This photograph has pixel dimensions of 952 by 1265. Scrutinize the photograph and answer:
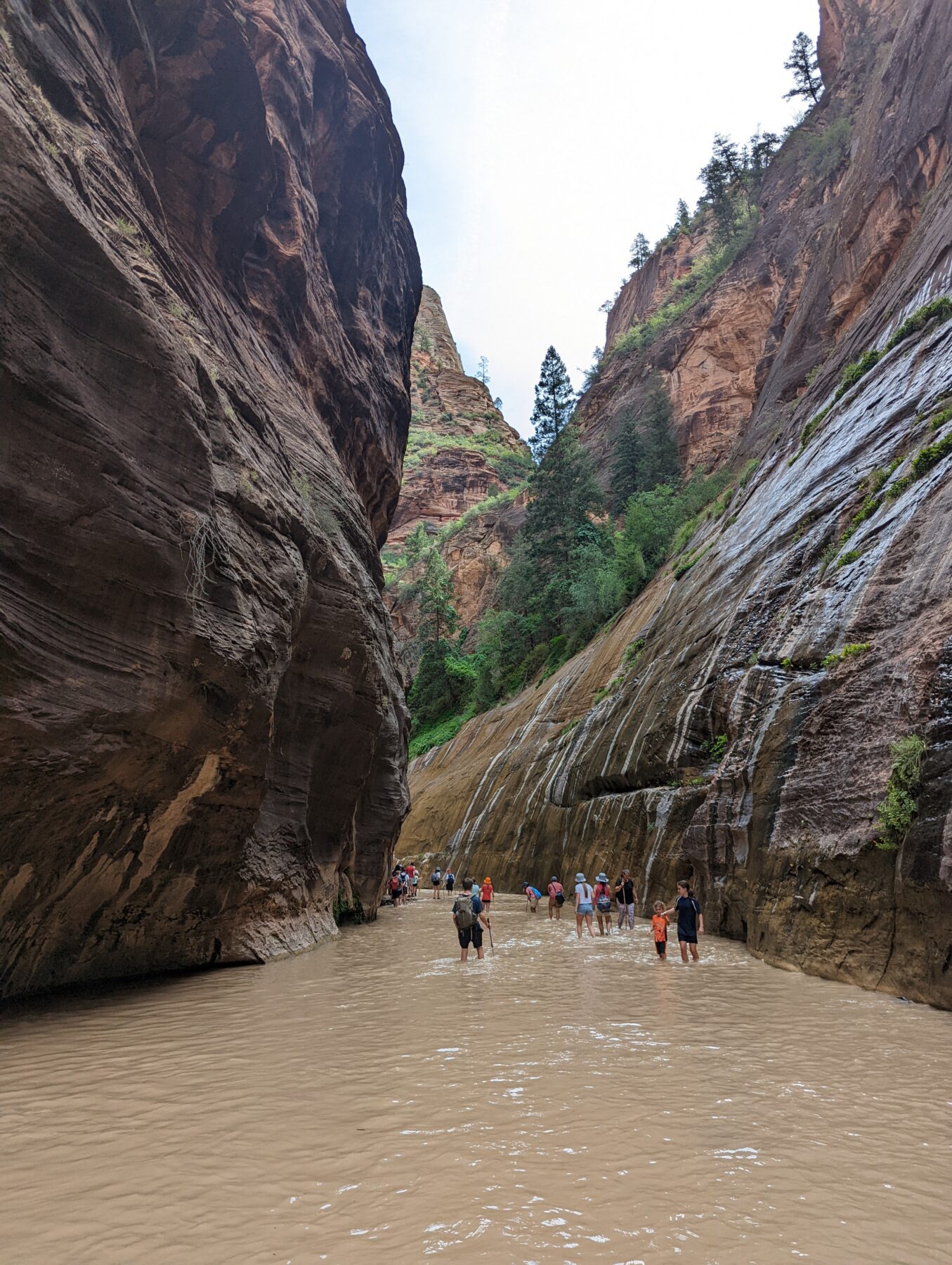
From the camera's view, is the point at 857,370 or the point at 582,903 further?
the point at 857,370

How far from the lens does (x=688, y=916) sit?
35.7 feet

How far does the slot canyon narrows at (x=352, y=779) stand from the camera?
12.4 ft

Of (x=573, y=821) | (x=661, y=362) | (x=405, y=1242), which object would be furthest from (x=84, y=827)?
(x=661, y=362)

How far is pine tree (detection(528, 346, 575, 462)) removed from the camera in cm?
5116

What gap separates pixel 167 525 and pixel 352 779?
26.0 feet

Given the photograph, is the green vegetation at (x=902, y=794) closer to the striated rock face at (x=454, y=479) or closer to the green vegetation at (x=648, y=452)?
the green vegetation at (x=648, y=452)

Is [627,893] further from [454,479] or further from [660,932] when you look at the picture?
[454,479]

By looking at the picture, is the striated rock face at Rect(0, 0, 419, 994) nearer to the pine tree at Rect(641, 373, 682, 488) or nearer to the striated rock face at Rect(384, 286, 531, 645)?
the pine tree at Rect(641, 373, 682, 488)

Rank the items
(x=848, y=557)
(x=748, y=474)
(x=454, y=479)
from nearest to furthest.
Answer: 1. (x=848, y=557)
2. (x=748, y=474)
3. (x=454, y=479)

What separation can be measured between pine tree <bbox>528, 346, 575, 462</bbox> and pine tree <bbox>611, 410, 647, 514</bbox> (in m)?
4.49

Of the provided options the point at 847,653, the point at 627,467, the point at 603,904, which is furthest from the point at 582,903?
the point at 627,467

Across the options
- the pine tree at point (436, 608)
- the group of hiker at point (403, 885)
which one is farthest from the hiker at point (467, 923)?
the pine tree at point (436, 608)

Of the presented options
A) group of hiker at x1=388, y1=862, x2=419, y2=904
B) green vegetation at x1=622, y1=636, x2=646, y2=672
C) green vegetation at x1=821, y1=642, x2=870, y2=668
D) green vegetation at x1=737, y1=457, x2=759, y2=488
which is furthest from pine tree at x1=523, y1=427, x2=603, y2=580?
green vegetation at x1=821, y1=642, x2=870, y2=668

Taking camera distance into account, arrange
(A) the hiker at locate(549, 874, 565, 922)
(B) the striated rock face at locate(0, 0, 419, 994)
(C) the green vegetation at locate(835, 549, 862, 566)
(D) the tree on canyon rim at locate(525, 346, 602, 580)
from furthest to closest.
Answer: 1. (D) the tree on canyon rim at locate(525, 346, 602, 580)
2. (A) the hiker at locate(549, 874, 565, 922)
3. (C) the green vegetation at locate(835, 549, 862, 566)
4. (B) the striated rock face at locate(0, 0, 419, 994)
